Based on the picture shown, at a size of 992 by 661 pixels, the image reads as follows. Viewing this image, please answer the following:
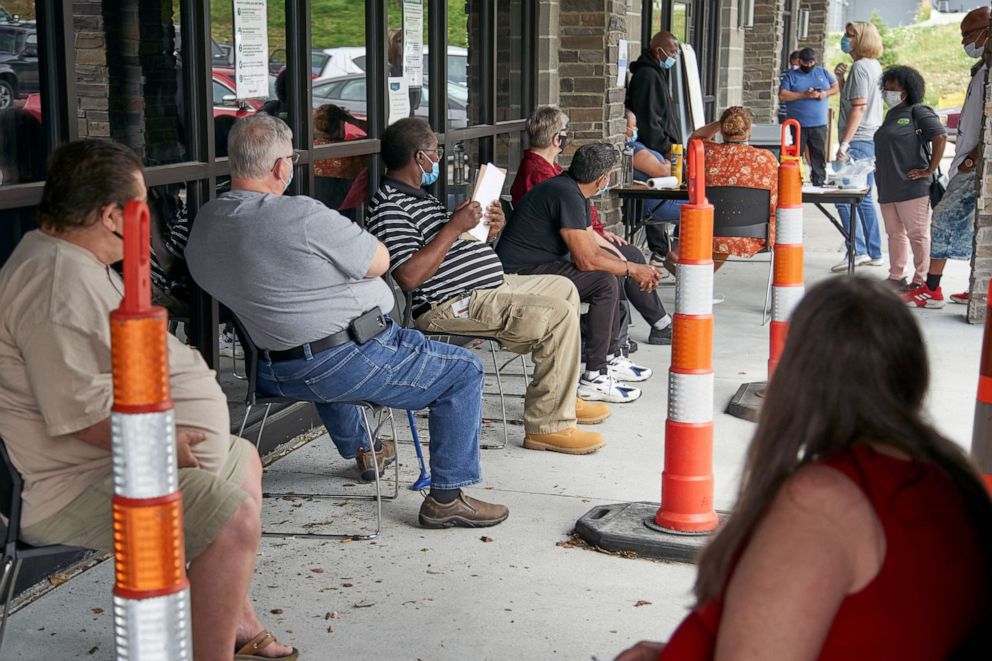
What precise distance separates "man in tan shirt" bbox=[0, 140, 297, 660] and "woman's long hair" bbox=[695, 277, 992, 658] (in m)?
1.50

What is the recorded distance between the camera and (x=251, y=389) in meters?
4.18

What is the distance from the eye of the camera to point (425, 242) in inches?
197

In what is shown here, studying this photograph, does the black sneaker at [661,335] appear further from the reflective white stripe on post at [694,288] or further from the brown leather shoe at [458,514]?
the reflective white stripe on post at [694,288]

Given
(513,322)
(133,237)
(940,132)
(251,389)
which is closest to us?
(133,237)

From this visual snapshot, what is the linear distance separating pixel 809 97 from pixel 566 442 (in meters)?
10.3

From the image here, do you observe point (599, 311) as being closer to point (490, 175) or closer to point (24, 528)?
point (490, 175)

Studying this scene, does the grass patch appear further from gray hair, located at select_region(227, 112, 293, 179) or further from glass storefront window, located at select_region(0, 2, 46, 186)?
glass storefront window, located at select_region(0, 2, 46, 186)

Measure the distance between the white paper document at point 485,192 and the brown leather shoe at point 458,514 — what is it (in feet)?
3.82

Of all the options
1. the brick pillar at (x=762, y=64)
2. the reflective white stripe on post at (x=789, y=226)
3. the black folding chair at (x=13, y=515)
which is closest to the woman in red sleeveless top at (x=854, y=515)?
the black folding chair at (x=13, y=515)

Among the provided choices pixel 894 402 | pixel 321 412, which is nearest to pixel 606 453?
pixel 321 412

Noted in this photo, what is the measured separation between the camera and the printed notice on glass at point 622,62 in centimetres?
921

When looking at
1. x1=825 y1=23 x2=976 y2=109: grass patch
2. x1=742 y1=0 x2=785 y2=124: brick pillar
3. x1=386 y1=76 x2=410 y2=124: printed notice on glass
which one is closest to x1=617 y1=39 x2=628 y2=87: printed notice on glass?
x1=386 y1=76 x2=410 y2=124: printed notice on glass

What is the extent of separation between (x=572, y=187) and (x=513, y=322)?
3.29 feet

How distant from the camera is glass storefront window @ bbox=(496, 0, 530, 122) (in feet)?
26.5
